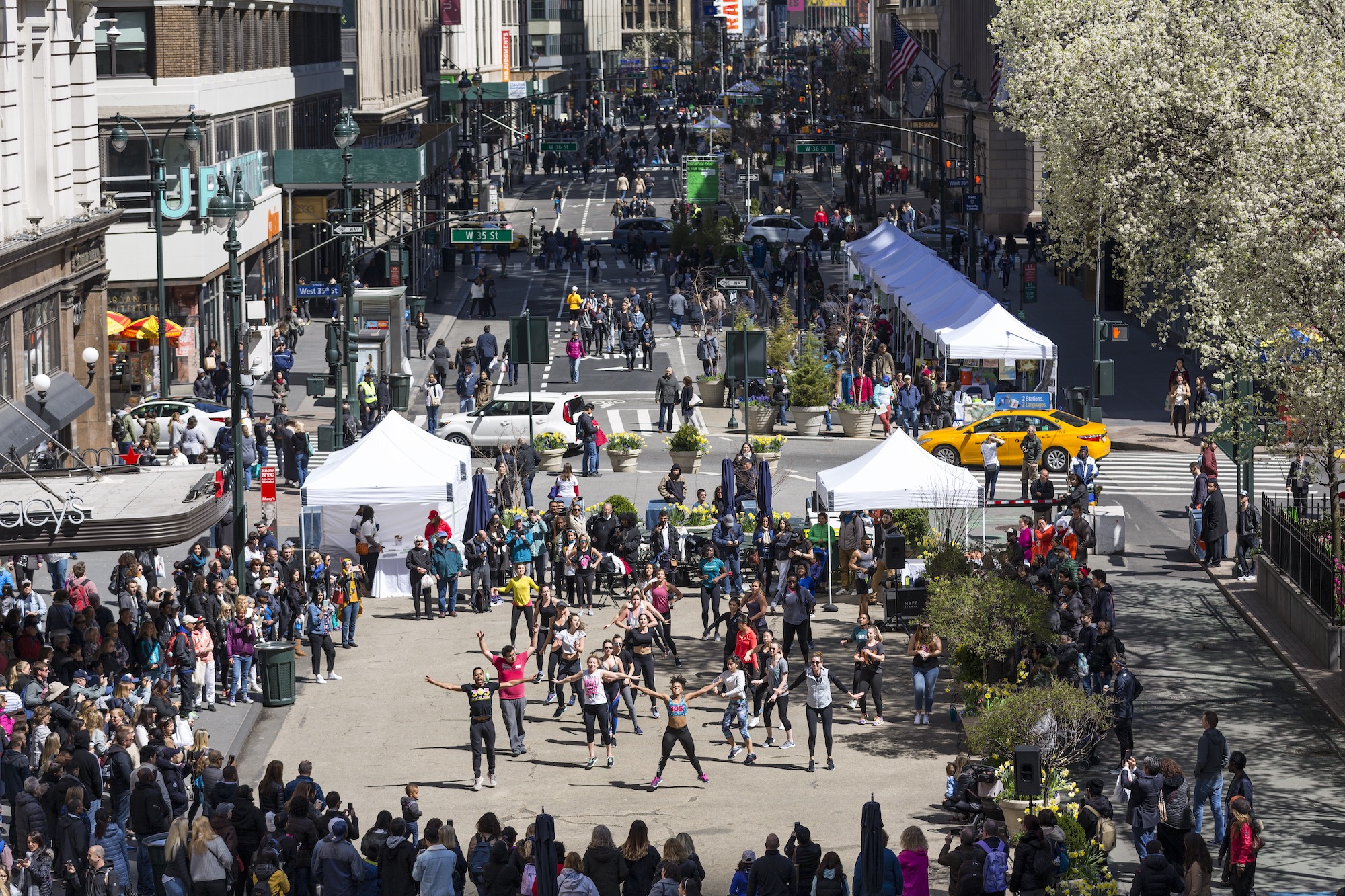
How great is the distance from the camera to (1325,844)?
19.5 m

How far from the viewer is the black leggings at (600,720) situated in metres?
22.2

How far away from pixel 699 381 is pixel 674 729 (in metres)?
26.4

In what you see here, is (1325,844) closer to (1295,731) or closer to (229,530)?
(1295,731)

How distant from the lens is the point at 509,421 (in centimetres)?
4131

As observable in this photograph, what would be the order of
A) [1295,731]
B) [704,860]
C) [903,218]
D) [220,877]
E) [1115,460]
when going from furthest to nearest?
[903,218]
[1115,460]
[1295,731]
[704,860]
[220,877]

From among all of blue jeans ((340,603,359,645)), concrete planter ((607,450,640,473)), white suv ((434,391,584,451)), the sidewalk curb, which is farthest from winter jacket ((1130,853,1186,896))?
white suv ((434,391,584,451))

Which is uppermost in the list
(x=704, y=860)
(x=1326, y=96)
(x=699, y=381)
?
(x=1326, y=96)

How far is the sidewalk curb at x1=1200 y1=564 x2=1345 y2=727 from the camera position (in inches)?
933

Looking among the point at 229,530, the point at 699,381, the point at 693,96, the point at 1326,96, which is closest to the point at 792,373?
the point at 699,381

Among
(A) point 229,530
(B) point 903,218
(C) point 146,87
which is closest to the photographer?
(A) point 229,530

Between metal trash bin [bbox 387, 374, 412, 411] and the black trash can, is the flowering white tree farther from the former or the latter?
metal trash bin [bbox 387, 374, 412, 411]

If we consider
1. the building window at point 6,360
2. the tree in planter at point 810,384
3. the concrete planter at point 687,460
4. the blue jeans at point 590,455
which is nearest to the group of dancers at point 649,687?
the concrete planter at point 687,460

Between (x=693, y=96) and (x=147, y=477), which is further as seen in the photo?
(x=693, y=96)

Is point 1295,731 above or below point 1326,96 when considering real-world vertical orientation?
below
